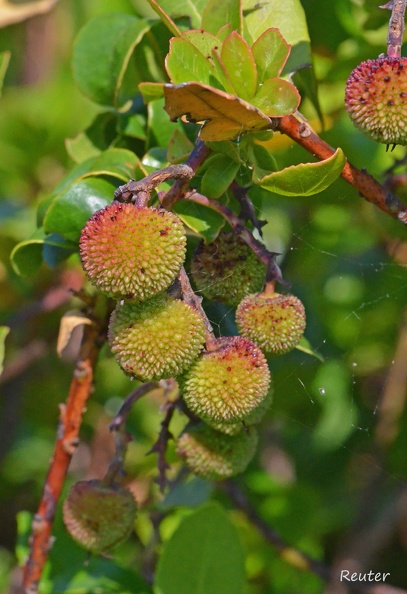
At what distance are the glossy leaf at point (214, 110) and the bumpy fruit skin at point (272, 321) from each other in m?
0.30

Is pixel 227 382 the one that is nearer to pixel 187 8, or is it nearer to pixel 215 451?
pixel 215 451

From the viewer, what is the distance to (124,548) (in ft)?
8.09

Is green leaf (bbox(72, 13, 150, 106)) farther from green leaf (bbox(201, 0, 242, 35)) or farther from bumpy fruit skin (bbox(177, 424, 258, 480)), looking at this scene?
bumpy fruit skin (bbox(177, 424, 258, 480))

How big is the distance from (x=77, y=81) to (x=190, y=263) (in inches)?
22.0

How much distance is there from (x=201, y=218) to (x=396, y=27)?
409mm

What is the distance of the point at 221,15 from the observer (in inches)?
49.1

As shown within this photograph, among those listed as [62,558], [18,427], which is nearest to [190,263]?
[62,558]

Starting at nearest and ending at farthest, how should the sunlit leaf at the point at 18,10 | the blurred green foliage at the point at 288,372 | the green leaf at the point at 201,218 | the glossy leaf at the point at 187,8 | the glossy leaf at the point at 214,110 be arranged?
the glossy leaf at the point at 214,110, the green leaf at the point at 201,218, the glossy leaf at the point at 187,8, the blurred green foliage at the point at 288,372, the sunlit leaf at the point at 18,10

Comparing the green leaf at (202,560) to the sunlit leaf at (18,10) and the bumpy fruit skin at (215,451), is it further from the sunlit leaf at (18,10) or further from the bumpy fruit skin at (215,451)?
the sunlit leaf at (18,10)

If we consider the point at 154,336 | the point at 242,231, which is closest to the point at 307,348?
the point at 242,231

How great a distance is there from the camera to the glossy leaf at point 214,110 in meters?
1.03

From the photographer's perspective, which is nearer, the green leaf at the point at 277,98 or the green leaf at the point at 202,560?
the green leaf at the point at 277,98

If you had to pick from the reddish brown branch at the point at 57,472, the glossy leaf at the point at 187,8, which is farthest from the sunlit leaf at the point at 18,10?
the reddish brown branch at the point at 57,472

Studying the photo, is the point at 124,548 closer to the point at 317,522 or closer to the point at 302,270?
the point at 317,522
